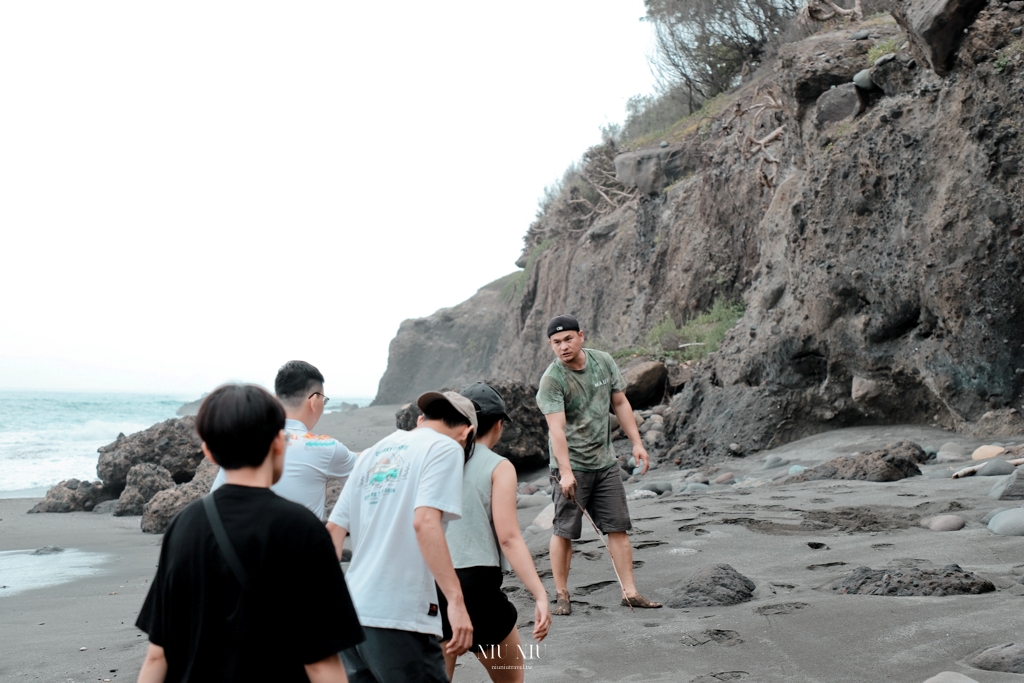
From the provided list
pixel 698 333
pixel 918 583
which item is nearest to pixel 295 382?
pixel 918 583

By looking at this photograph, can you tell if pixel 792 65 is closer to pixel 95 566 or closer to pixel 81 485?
pixel 95 566

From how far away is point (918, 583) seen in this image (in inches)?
166

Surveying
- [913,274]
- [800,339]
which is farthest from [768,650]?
[800,339]

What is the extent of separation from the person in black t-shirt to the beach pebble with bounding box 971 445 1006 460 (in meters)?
7.46

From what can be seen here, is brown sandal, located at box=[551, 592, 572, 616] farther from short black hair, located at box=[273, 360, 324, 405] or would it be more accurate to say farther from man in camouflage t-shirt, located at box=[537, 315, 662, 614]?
short black hair, located at box=[273, 360, 324, 405]

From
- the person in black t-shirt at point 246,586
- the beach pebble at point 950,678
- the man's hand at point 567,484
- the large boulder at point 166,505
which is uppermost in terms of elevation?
the person in black t-shirt at point 246,586

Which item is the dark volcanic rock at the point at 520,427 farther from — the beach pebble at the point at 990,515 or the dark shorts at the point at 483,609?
the dark shorts at the point at 483,609

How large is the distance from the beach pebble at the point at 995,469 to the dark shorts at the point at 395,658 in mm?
6052

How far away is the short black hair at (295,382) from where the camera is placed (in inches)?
136

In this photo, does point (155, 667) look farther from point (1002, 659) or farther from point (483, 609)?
point (1002, 659)

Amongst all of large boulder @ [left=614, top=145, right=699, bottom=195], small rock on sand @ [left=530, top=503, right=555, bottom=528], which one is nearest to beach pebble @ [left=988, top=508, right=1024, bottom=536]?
small rock on sand @ [left=530, top=503, right=555, bottom=528]

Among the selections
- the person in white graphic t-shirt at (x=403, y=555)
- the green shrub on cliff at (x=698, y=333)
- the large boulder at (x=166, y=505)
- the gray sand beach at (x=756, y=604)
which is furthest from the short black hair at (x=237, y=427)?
the green shrub on cliff at (x=698, y=333)

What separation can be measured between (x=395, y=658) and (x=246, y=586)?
89cm

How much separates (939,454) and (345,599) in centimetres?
786
